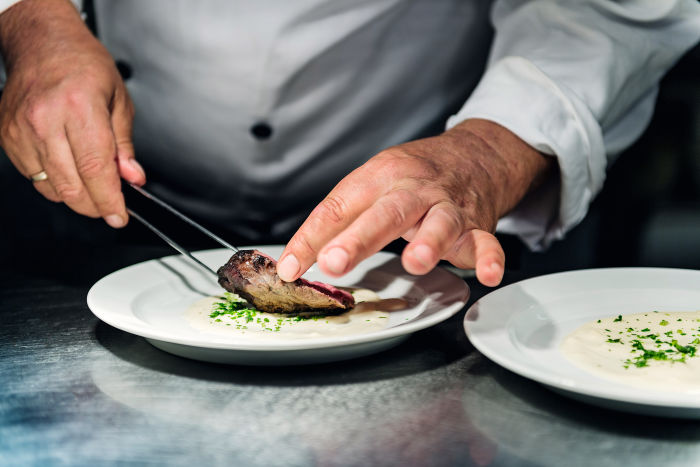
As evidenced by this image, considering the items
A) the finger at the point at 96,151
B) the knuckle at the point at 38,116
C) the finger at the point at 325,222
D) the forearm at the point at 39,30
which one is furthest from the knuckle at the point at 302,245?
the forearm at the point at 39,30

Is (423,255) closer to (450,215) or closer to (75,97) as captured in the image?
(450,215)

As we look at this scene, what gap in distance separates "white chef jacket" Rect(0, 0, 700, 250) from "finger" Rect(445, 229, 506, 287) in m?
0.41

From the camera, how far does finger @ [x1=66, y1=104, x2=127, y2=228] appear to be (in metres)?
1.38

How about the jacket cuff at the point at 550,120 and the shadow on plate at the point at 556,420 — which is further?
the jacket cuff at the point at 550,120

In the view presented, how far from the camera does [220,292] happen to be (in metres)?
1.30

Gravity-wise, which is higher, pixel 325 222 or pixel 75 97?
pixel 75 97

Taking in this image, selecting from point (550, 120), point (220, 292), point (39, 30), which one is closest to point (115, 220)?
point (220, 292)

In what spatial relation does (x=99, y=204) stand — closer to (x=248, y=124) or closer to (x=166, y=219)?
(x=248, y=124)

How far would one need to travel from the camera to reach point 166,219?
2059mm

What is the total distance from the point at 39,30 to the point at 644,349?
4.42 ft

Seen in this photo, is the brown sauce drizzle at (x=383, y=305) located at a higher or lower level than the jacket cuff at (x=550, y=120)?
lower

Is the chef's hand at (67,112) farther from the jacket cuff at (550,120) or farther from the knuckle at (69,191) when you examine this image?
the jacket cuff at (550,120)

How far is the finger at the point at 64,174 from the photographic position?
54.5 inches

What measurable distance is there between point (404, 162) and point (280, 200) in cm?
87
